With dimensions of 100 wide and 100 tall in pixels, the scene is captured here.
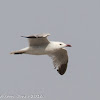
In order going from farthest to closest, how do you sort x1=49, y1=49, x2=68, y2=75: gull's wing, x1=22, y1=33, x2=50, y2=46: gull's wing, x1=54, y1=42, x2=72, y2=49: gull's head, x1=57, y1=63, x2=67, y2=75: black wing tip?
x1=57, y1=63, x2=67, y2=75: black wing tip, x1=49, y1=49, x2=68, y2=75: gull's wing, x1=54, y1=42, x2=72, y2=49: gull's head, x1=22, y1=33, x2=50, y2=46: gull's wing

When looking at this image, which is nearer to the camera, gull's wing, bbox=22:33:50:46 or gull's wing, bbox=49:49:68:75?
gull's wing, bbox=22:33:50:46

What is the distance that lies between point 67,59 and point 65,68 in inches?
22.8

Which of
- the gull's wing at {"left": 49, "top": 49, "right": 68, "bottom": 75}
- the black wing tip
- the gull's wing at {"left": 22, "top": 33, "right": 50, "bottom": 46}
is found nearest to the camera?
the gull's wing at {"left": 22, "top": 33, "right": 50, "bottom": 46}

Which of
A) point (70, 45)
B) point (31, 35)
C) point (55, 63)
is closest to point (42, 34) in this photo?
point (31, 35)

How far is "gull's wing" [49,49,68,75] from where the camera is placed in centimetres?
2136

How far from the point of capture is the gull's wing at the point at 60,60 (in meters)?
21.4

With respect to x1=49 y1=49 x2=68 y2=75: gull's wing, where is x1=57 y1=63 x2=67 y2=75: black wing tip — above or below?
below

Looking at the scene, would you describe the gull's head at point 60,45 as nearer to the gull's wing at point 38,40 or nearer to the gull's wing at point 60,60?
the gull's wing at point 38,40

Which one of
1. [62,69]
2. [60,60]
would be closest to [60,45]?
[60,60]

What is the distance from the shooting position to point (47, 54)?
20.8 m

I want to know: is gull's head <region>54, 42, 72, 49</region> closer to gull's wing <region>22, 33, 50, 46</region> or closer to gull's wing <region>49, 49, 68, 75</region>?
gull's wing <region>22, 33, 50, 46</region>

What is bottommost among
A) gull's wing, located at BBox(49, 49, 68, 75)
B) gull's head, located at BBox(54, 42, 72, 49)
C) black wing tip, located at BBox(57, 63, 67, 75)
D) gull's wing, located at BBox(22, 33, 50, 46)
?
black wing tip, located at BBox(57, 63, 67, 75)

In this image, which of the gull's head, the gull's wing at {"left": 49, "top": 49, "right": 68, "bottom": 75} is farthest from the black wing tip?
the gull's head

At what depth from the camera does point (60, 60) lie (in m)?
21.8
